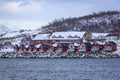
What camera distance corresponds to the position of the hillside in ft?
514

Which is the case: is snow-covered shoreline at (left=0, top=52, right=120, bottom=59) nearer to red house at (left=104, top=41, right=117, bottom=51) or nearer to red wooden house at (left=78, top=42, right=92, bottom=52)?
red wooden house at (left=78, top=42, right=92, bottom=52)

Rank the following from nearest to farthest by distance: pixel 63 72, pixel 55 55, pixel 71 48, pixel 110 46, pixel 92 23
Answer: pixel 63 72 < pixel 110 46 < pixel 55 55 < pixel 71 48 < pixel 92 23

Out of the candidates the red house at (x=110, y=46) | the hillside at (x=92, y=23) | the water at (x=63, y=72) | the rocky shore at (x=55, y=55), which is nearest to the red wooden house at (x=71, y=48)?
the rocky shore at (x=55, y=55)

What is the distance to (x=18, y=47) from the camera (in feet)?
364

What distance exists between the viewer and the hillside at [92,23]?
156625 mm

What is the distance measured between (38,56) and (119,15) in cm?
7716

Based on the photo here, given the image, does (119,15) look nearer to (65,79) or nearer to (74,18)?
(74,18)

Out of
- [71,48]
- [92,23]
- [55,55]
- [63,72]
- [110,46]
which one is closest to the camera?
[63,72]

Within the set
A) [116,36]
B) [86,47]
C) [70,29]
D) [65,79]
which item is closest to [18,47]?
[86,47]

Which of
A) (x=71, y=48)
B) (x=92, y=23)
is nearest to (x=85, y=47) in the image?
(x=71, y=48)

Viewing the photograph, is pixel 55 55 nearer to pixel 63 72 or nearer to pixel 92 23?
pixel 63 72

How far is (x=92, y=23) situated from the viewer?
560 feet

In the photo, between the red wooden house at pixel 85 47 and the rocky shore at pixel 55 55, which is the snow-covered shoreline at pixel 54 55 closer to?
the rocky shore at pixel 55 55

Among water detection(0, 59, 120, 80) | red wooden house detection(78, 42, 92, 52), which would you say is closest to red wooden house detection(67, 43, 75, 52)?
red wooden house detection(78, 42, 92, 52)
